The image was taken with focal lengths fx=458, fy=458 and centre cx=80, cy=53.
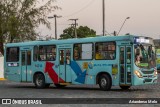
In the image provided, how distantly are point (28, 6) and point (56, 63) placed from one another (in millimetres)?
20392

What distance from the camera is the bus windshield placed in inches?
894

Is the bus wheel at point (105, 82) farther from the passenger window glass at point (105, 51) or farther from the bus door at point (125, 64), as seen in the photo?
the passenger window glass at point (105, 51)

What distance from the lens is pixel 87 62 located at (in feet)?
80.2

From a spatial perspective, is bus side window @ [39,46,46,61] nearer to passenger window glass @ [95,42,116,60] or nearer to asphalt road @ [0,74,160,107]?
asphalt road @ [0,74,160,107]

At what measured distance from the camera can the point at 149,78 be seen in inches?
909

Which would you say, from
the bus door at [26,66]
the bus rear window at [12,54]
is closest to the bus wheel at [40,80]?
the bus door at [26,66]

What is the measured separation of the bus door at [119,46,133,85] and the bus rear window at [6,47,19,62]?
8.38 meters

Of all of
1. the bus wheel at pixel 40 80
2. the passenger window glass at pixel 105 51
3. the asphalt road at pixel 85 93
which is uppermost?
the passenger window glass at pixel 105 51

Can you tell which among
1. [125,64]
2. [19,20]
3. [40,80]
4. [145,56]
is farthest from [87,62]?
[19,20]

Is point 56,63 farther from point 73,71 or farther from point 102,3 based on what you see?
point 102,3

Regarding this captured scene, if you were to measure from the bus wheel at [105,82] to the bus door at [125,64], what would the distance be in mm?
741

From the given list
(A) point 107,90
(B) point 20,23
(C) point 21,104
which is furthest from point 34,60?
(B) point 20,23

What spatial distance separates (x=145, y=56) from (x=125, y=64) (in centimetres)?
121

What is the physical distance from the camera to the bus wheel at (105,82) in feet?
76.2
